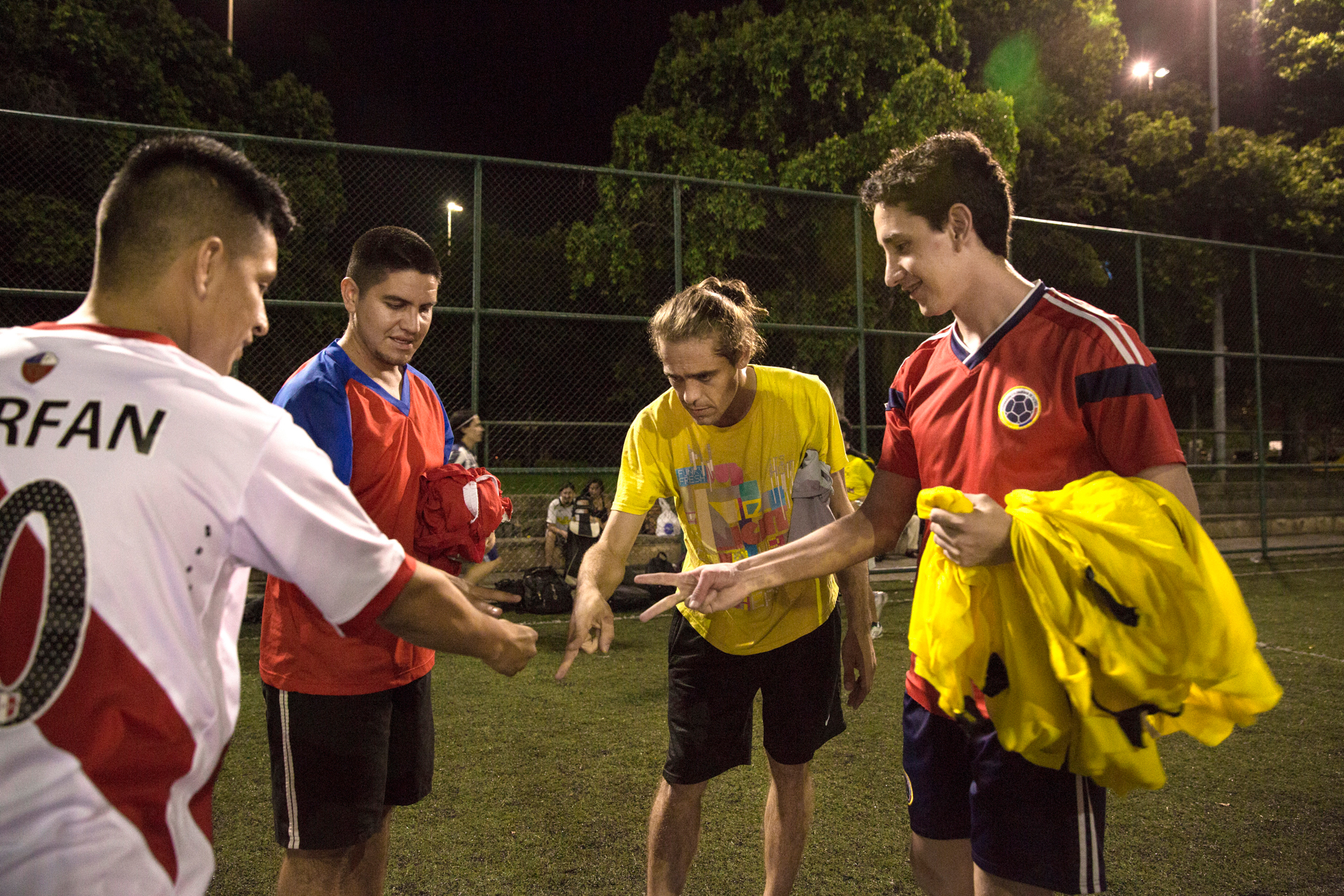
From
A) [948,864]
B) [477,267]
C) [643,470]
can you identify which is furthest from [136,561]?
[477,267]

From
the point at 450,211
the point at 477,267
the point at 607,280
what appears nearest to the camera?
the point at 477,267

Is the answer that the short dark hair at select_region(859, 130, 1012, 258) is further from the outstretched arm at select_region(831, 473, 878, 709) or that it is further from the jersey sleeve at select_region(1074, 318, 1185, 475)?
the outstretched arm at select_region(831, 473, 878, 709)

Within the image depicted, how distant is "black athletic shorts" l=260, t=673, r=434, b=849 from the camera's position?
7.63 ft

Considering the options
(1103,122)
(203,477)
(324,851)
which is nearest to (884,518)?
(203,477)

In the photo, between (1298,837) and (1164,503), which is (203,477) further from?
(1298,837)

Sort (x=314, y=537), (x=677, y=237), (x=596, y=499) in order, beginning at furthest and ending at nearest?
(x=596, y=499)
(x=677, y=237)
(x=314, y=537)

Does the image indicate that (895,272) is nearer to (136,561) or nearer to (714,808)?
(136,561)

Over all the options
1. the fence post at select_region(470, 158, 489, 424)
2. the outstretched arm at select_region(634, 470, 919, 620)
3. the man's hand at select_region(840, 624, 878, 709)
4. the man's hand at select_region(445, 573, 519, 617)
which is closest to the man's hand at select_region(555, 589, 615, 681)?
the outstretched arm at select_region(634, 470, 919, 620)

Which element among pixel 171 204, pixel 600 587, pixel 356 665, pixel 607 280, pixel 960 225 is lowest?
pixel 356 665

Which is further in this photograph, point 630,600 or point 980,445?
point 630,600

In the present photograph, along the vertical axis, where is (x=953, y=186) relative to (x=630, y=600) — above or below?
above

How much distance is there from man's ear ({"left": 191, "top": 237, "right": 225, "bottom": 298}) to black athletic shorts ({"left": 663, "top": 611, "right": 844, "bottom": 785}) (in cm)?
186

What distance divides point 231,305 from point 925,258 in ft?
5.09

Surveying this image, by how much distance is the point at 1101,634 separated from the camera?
4.91 ft
